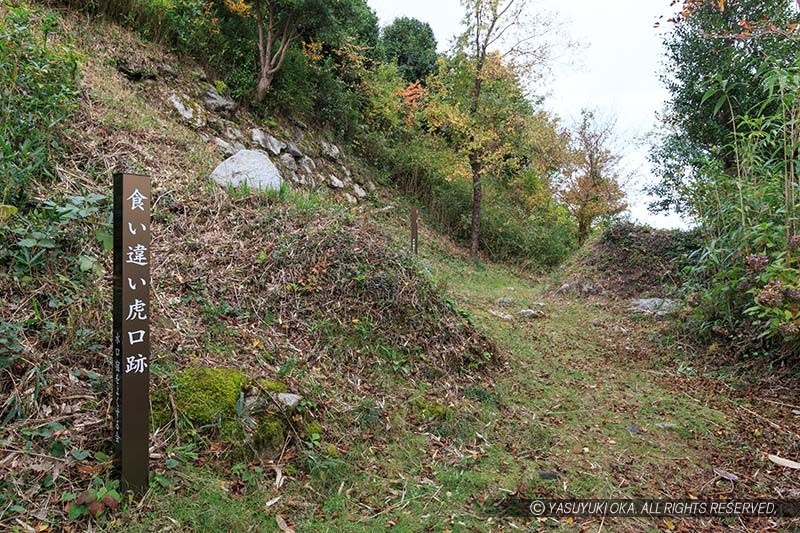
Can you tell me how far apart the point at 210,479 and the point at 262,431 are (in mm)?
372

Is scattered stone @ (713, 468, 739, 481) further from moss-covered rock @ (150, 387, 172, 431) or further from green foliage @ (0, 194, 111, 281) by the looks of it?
green foliage @ (0, 194, 111, 281)

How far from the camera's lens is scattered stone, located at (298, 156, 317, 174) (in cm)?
923

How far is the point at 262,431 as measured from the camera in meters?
2.42

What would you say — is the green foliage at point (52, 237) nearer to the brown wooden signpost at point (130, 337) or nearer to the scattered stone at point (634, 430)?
the brown wooden signpost at point (130, 337)

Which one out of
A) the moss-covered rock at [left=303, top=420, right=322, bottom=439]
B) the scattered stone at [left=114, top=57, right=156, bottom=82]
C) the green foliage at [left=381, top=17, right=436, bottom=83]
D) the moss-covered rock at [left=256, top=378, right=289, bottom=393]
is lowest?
the moss-covered rock at [left=303, top=420, right=322, bottom=439]

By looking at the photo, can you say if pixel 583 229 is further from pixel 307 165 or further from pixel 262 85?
pixel 262 85

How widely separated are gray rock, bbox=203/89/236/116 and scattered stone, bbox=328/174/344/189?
2530 millimetres

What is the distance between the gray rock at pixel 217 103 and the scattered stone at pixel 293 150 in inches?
51.5

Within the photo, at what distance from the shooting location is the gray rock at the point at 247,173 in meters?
Result: 4.77

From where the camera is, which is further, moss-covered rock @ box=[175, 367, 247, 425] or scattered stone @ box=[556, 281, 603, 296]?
scattered stone @ box=[556, 281, 603, 296]

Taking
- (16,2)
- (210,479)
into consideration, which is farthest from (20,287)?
(16,2)

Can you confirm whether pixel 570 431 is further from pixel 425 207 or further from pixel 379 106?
pixel 379 106

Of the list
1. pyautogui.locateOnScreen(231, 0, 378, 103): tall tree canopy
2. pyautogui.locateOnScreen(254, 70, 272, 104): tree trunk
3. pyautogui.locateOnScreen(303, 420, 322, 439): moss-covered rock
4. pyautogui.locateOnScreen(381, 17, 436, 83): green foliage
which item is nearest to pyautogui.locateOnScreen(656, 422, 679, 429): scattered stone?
pyautogui.locateOnScreen(303, 420, 322, 439): moss-covered rock

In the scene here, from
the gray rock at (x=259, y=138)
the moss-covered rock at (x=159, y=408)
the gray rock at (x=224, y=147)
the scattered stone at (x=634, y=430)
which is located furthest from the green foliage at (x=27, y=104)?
the scattered stone at (x=634, y=430)
